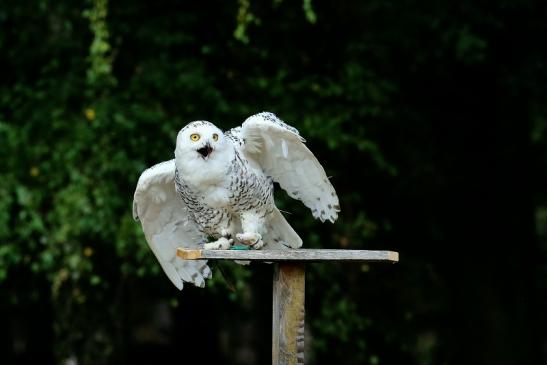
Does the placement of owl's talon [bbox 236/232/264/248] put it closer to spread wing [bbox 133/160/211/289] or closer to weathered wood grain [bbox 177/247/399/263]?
weathered wood grain [bbox 177/247/399/263]

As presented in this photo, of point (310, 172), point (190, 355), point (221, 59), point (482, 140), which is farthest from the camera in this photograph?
point (190, 355)

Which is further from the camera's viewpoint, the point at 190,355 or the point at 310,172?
the point at 190,355

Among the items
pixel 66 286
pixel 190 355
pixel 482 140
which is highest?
pixel 482 140

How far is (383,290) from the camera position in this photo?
279 inches

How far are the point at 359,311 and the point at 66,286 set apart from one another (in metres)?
2.08

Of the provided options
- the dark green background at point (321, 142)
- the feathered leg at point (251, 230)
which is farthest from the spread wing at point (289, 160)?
the dark green background at point (321, 142)

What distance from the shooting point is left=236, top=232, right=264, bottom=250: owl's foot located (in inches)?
142

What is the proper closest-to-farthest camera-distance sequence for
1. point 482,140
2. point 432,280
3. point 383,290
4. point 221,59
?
1. point 221,59
2. point 383,290
3. point 482,140
4. point 432,280

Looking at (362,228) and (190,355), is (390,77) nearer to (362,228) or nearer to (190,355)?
(362,228)

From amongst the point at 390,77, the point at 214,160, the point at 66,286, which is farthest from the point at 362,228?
A: the point at 214,160

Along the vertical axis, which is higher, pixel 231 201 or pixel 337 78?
pixel 337 78

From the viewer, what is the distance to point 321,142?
21.3 feet

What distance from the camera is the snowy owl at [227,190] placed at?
11.4ft

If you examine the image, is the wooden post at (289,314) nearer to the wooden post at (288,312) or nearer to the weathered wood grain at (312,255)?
the wooden post at (288,312)
